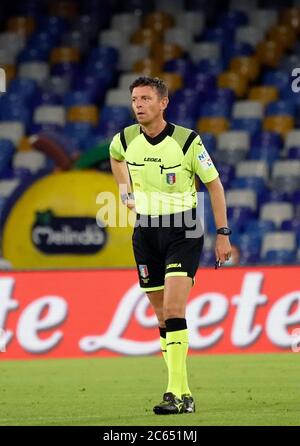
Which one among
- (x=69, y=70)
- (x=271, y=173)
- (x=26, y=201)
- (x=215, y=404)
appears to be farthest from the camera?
(x=69, y=70)

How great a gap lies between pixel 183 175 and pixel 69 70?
44.2ft

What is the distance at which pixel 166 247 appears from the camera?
8.58 metres

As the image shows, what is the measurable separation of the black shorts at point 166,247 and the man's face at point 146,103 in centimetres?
65

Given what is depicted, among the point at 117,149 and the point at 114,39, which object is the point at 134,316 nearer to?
the point at 117,149

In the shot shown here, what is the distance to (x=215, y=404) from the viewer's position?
354 inches

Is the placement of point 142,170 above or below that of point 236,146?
below

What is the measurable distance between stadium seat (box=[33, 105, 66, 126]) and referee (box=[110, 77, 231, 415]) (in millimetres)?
12114

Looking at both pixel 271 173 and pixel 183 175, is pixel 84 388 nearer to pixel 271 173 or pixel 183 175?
pixel 183 175

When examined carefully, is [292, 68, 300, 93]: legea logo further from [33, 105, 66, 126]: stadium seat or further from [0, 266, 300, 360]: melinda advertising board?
[0, 266, 300, 360]: melinda advertising board

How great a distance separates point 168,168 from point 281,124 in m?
11.6

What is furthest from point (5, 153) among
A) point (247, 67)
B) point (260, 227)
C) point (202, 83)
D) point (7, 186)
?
point (260, 227)

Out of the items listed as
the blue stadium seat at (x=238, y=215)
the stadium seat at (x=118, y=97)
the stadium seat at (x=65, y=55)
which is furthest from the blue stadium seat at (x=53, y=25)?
the blue stadium seat at (x=238, y=215)

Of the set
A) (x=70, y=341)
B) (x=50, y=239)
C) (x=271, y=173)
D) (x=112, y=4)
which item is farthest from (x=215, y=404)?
(x=112, y=4)

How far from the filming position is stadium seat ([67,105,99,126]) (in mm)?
20734
